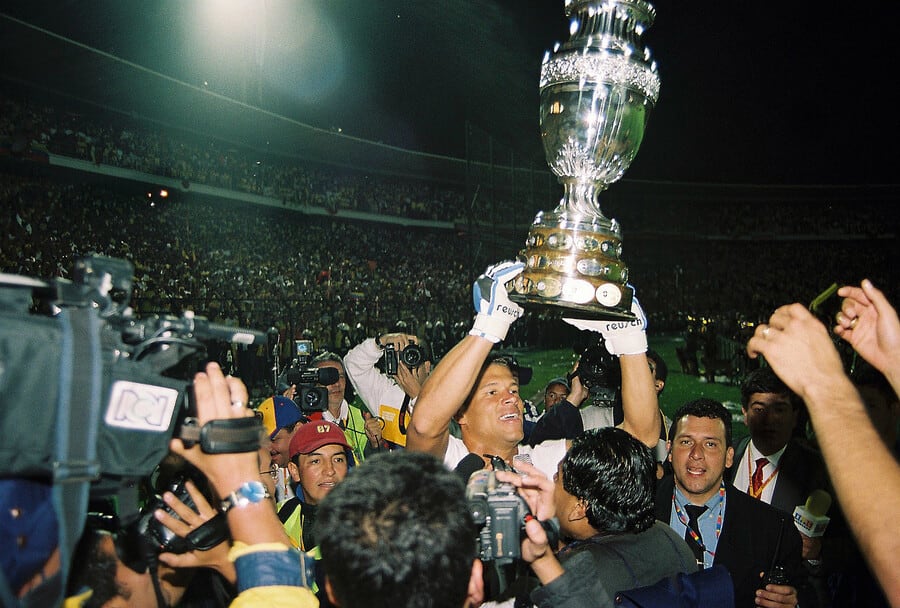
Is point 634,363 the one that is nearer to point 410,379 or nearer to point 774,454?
point 774,454

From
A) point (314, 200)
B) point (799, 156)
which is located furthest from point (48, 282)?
point (799, 156)

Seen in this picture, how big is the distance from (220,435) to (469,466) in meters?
1.55

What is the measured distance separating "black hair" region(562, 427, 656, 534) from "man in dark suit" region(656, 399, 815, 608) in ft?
2.88

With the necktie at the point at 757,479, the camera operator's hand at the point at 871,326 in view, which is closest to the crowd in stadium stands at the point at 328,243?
the necktie at the point at 757,479

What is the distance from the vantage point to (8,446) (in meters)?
1.09

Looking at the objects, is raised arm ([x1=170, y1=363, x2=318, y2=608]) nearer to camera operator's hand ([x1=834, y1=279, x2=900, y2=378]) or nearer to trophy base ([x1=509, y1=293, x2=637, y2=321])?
trophy base ([x1=509, y1=293, x2=637, y2=321])

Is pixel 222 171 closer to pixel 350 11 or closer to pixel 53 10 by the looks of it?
pixel 53 10

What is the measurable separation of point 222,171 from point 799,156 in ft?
84.4

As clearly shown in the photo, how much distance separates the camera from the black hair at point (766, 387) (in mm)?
3934

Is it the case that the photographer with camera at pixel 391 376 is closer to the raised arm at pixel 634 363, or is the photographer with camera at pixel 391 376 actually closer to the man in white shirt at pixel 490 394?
the man in white shirt at pixel 490 394

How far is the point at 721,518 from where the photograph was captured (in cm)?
312

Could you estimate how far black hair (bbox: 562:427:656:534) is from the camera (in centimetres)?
225

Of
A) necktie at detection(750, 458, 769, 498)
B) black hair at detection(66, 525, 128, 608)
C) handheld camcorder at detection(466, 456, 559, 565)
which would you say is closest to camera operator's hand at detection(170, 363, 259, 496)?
handheld camcorder at detection(466, 456, 559, 565)

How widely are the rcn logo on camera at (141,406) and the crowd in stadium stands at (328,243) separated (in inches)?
440
